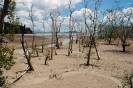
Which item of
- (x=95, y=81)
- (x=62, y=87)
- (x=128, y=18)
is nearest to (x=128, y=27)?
(x=128, y=18)

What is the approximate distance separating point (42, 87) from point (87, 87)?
9.90 ft

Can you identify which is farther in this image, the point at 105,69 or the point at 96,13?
the point at 96,13

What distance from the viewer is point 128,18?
3203 centimetres

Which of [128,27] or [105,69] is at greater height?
[128,27]

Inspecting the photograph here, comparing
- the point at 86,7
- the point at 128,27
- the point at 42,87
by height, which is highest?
the point at 86,7

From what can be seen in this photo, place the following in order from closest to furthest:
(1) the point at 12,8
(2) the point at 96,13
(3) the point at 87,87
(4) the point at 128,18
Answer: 1. (1) the point at 12,8
2. (3) the point at 87,87
3. (2) the point at 96,13
4. (4) the point at 128,18

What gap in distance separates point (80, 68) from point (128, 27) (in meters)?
20.5

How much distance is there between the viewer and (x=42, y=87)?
12273mm

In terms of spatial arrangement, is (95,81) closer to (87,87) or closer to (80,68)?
(87,87)

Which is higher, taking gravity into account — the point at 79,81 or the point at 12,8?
the point at 12,8

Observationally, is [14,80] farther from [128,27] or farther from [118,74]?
[128,27]

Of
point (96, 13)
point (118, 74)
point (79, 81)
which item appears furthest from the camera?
point (96, 13)

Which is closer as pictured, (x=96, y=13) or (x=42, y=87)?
(x=42, y=87)

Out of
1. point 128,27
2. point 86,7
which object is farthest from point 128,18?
point 86,7
